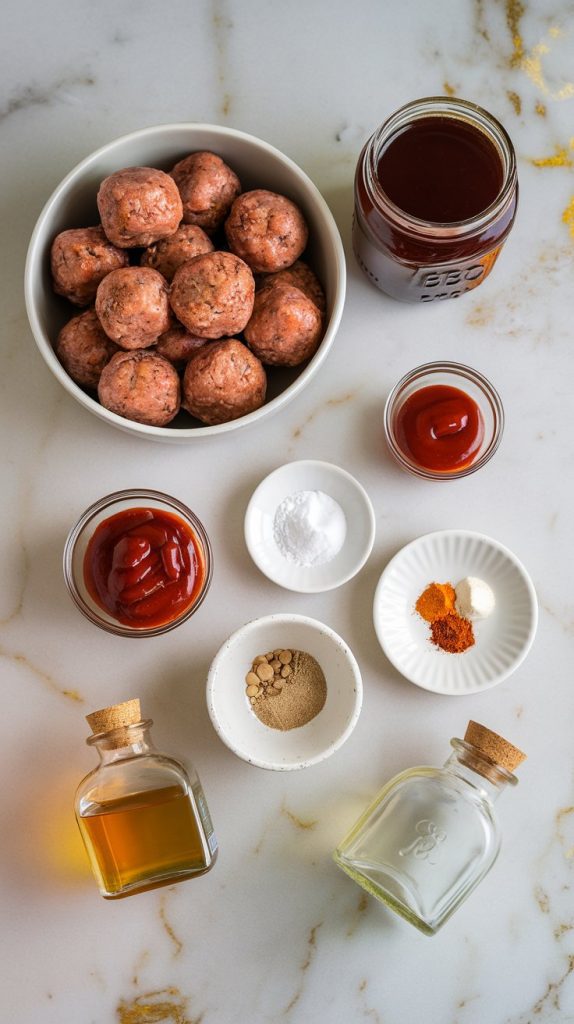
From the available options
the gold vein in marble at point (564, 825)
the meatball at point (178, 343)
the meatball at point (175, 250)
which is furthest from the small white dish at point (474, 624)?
the meatball at point (175, 250)

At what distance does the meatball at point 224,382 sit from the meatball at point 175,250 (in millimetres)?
132

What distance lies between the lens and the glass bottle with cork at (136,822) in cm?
133

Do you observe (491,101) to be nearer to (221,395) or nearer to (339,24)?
(339,24)

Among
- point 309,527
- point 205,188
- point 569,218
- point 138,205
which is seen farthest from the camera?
point 569,218

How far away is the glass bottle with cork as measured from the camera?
133cm

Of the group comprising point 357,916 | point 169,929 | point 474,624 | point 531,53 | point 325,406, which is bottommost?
point 169,929

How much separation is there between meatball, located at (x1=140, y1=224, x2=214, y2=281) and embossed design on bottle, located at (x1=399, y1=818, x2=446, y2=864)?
0.96 metres

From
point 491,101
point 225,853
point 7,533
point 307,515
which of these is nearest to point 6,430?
point 7,533

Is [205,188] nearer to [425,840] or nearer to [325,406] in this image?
[325,406]

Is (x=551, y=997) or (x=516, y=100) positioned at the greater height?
(x=516, y=100)

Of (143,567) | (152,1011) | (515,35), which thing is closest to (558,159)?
(515,35)

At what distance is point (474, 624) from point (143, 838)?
2.10 ft

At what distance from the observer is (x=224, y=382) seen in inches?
51.6

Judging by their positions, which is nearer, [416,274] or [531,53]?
[416,274]
